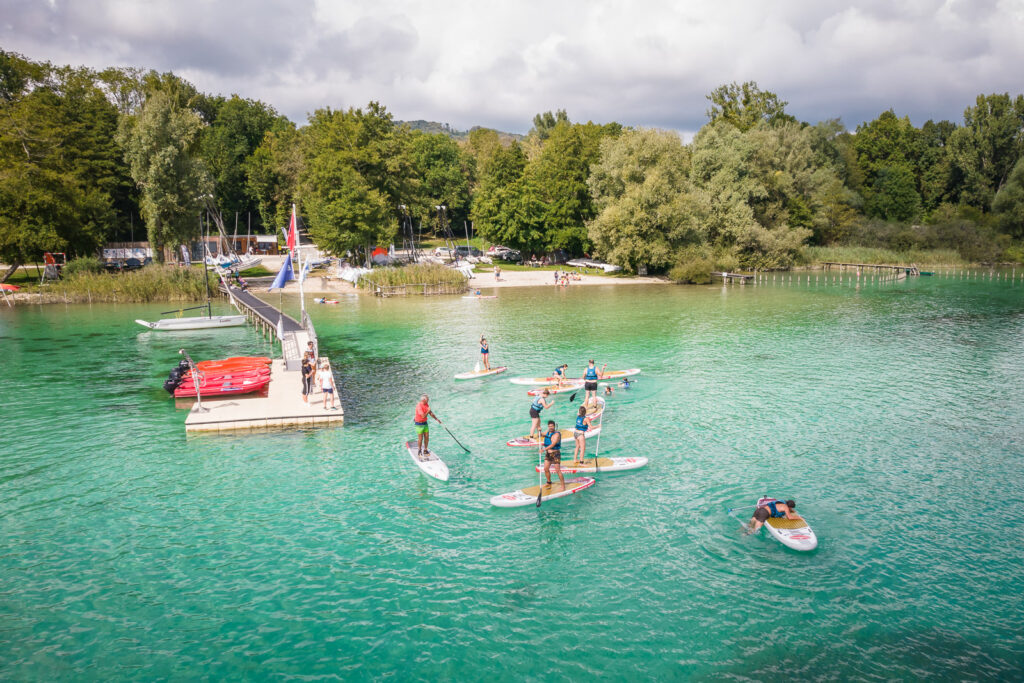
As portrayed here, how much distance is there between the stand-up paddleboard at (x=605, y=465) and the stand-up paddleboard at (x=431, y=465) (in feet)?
10.3

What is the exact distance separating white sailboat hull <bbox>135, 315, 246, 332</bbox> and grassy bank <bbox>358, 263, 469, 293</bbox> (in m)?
19.5

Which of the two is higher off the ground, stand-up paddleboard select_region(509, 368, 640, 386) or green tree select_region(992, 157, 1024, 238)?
green tree select_region(992, 157, 1024, 238)

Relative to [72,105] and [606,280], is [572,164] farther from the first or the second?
[72,105]

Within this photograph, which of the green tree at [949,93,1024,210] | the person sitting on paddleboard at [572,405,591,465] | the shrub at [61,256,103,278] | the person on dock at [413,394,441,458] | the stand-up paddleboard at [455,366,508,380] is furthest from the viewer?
the green tree at [949,93,1024,210]

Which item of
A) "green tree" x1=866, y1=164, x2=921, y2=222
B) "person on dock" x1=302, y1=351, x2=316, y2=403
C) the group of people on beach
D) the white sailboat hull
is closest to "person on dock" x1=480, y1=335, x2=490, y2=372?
the group of people on beach

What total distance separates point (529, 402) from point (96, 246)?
2719 inches

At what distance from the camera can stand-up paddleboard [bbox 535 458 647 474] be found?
20.5 meters

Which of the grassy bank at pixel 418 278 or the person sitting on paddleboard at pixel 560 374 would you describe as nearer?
the person sitting on paddleboard at pixel 560 374

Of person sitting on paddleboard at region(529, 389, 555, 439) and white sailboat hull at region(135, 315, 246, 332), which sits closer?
person sitting on paddleboard at region(529, 389, 555, 439)

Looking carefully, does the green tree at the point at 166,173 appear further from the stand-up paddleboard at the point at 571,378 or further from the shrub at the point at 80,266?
the stand-up paddleboard at the point at 571,378

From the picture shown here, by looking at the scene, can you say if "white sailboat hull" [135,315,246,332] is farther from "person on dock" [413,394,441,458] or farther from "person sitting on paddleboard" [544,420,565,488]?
"person sitting on paddleboard" [544,420,565,488]

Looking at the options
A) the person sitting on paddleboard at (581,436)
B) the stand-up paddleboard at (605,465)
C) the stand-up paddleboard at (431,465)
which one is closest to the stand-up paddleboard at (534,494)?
the stand-up paddleboard at (605,465)

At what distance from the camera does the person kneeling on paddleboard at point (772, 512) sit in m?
16.5

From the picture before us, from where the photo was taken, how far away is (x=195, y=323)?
163 feet
